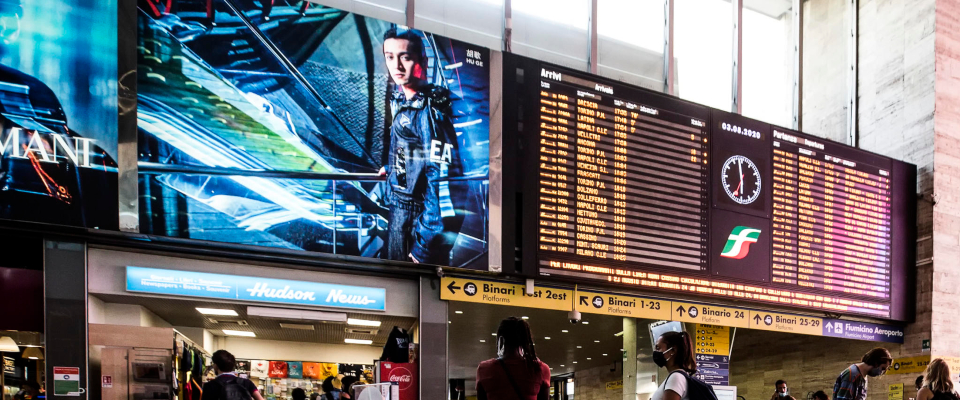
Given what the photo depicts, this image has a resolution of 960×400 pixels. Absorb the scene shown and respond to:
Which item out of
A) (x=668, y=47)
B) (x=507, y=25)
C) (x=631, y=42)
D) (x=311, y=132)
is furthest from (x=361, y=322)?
(x=668, y=47)

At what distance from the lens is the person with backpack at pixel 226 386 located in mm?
5414

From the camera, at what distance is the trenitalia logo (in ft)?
33.8

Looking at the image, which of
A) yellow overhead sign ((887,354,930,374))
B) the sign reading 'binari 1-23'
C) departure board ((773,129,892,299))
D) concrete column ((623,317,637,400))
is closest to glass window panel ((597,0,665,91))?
the sign reading 'binari 1-23'

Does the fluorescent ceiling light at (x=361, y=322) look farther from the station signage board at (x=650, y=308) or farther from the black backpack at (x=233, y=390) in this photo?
the black backpack at (x=233, y=390)

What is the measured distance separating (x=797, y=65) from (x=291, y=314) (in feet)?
31.9

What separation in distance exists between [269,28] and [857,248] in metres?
8.72

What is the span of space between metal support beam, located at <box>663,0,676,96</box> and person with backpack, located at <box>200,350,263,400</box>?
302 inches

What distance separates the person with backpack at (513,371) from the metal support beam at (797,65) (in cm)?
1091

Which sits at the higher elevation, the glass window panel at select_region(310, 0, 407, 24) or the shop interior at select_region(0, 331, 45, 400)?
the glass window panel at select_region(310, 0, 407, 24)

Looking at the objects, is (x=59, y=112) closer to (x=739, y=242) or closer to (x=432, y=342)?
(x=432, y=342)

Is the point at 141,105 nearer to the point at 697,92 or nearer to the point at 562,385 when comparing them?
the point at 697,92

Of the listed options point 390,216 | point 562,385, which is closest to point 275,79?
point 390,216

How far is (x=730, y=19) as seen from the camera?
12.4 m

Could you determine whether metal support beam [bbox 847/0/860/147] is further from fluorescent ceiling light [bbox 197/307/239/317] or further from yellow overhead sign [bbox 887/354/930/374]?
fluorescent ceiling light [bbox 197/307/239/317]
